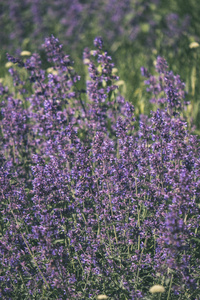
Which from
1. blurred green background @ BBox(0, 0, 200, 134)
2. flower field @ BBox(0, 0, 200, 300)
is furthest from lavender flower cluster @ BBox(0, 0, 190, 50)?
flower field @ BBox(0, 0, 200, 300)

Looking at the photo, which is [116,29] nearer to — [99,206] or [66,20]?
[66,20]

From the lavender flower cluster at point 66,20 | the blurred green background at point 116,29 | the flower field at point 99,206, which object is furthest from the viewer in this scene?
the lavender flower cluster at point 66,20

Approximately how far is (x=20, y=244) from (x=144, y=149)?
122cm

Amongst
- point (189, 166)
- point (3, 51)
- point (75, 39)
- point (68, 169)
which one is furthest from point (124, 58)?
point (189, 166)

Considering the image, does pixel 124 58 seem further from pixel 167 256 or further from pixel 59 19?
pixel 167 256

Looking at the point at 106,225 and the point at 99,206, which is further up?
the point at 99,206

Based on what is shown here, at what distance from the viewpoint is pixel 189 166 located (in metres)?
3.30

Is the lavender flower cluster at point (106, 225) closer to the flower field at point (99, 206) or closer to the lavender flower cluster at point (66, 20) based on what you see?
the flower field at point (99, 206)

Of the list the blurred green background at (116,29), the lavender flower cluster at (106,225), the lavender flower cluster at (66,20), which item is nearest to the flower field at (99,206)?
the lavender flower cluster at (106,225)

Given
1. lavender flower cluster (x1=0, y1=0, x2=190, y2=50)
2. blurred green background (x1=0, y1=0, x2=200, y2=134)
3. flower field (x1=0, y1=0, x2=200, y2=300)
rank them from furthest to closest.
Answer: lavender flower cluster (x1=0, y1=0, x2=190, y2=50), blurred green background (x1=0, y1=0, x2=200, y2=134), flower field (x1=0, y1=0, x2=200, y2=300)

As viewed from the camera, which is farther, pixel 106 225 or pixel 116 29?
pixel 116 29

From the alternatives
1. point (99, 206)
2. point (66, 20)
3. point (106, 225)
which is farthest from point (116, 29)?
point (106, 225)

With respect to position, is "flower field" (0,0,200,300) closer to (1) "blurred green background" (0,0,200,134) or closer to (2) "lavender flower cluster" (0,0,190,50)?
(1) "blurred green background" (0,0,200,134)

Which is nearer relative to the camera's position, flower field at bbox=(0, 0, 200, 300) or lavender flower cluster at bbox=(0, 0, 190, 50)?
flower field at bbox=(0, 0, 200, 300)
